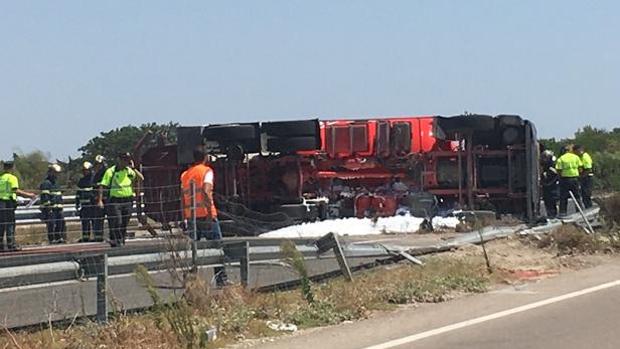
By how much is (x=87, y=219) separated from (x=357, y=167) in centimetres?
746

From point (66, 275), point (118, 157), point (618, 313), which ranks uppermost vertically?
point (118, 157)

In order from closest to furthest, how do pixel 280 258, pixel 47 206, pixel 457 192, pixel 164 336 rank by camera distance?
pixel 164 336, pixel 280 258, pixel 47 206, pixel 457 192

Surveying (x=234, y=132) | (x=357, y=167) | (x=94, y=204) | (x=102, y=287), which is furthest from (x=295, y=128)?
(x=102, y=287)

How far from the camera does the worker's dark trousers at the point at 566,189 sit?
926 inches

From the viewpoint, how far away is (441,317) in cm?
1161

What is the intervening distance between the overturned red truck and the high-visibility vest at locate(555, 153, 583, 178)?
110 cm

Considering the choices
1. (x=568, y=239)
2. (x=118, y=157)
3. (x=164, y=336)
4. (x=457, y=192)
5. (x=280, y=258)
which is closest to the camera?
(x=164, y=336)

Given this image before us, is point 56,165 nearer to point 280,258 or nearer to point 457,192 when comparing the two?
point 457,192

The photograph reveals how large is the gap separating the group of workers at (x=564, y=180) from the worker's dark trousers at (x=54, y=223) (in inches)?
412

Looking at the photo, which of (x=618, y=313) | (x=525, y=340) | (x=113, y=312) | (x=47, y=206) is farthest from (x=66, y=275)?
(x=47, y=206)

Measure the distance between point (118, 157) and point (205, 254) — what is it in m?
7.81

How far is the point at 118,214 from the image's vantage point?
18.5 m

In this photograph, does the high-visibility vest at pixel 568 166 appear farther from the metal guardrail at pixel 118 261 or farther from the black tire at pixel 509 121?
the metal guardrail at pixel 118 261

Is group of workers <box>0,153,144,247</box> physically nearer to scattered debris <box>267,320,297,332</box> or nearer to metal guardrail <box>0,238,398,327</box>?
metal guardrail <box>0,238,398,327</box>
